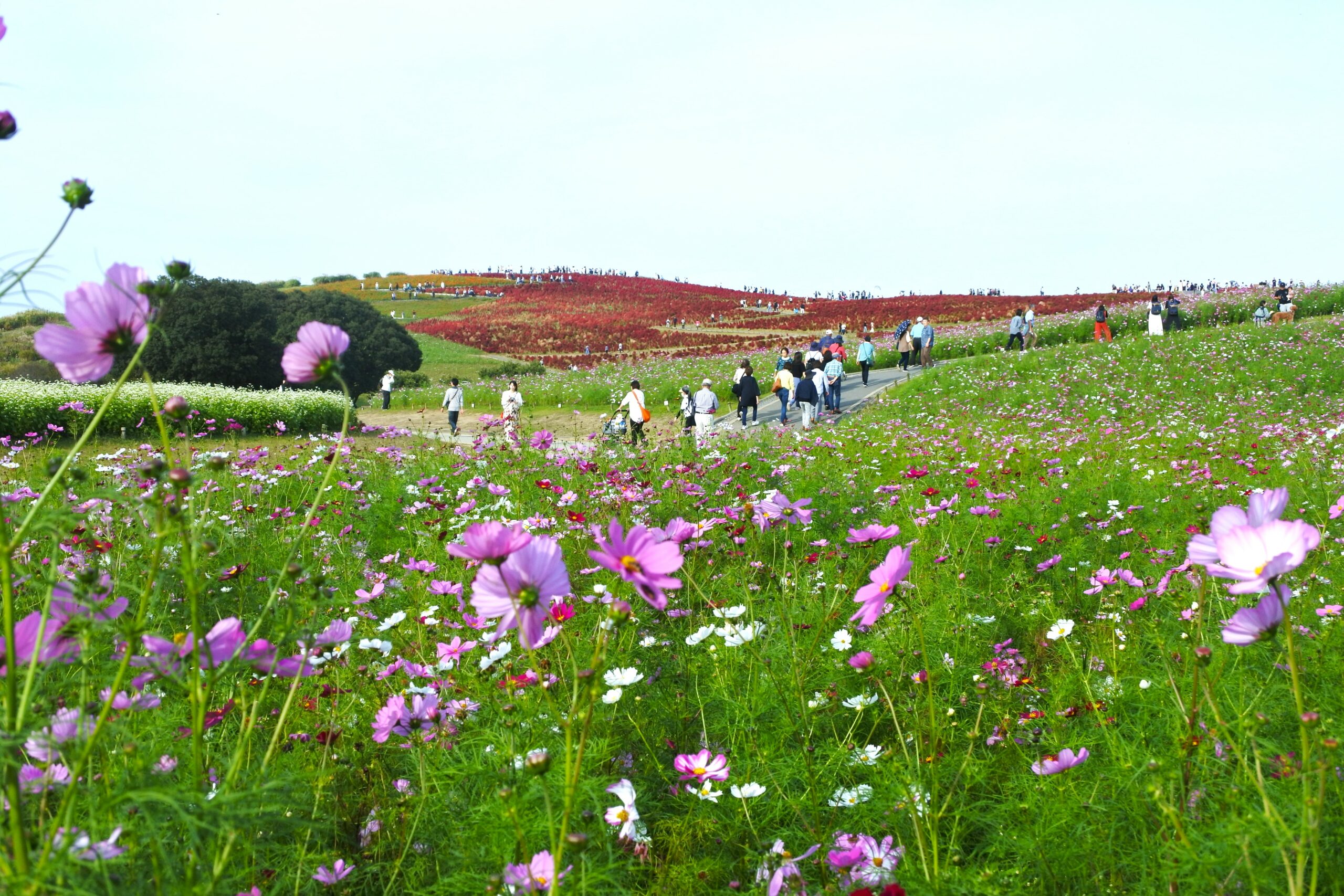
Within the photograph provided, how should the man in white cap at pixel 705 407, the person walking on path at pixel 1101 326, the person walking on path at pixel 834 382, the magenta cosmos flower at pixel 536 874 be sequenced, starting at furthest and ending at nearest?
1. the person walking on path at pixel 1101 326
2. the person walking on path at pixel 834 382
3. the man in white cap at pixel 705 407
4. the magenta cosmos flower at pixel 536 874

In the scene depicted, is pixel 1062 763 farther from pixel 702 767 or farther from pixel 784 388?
pixel 784 388

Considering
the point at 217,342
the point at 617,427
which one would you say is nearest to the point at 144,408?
the point at 217,342

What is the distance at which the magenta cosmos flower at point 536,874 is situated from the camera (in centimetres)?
118

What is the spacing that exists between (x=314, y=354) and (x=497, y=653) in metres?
1.15

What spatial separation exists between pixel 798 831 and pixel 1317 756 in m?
1.00

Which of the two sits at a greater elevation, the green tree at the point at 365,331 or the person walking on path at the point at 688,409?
the green tree at the point at 365,331

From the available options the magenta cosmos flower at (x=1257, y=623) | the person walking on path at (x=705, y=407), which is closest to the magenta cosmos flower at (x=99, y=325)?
the magenta cosmos flower at (x=1257, y=623)

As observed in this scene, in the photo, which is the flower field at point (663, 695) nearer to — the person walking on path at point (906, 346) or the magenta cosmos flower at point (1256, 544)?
the magenta cosmos flower at point (1256, 544)

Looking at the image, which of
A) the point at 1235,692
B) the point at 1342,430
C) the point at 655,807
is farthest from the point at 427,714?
the point at 1342,430

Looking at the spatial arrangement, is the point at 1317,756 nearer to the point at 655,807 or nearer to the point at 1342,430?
the point at 655,807

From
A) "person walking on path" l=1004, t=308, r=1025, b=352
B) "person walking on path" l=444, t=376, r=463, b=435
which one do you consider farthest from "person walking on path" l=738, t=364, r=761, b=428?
"person walking on path" l=1004, t=308, r=1025, b=352

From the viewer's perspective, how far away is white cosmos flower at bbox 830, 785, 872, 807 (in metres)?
1.79

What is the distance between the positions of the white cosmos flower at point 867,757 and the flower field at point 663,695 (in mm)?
16

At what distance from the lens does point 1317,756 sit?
5.04 feet
